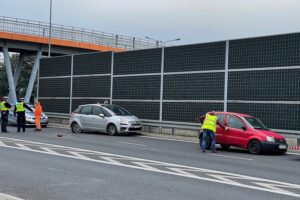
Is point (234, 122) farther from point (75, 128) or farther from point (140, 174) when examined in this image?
point (75, 128)

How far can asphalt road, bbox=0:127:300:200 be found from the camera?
887 centimetres

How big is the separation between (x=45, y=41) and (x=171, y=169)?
33.2 m

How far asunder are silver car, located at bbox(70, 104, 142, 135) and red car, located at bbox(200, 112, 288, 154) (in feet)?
20.8

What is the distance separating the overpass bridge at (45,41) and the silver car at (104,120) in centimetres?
A: 1801

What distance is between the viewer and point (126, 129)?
2353 centimetres

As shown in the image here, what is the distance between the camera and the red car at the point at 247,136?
1686cm

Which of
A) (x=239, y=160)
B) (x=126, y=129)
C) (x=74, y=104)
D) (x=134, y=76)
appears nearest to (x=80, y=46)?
(x=74, y=104)

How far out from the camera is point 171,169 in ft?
39.6

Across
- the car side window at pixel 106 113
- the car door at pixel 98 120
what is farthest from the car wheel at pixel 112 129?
the car side window at pixel 106 113

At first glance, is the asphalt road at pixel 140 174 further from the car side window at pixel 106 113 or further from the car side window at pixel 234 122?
the car side window at pixel 106 113

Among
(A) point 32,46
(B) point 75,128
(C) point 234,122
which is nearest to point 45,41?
(A) point 32,46

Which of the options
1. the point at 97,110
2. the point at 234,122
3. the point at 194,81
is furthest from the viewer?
the point at 97,110

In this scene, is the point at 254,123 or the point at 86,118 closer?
the point at 254,123

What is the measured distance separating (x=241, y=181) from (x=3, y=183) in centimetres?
489
